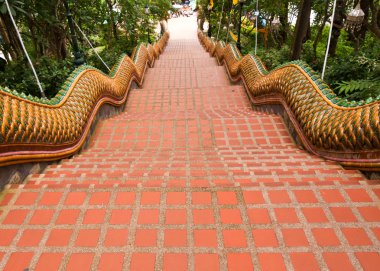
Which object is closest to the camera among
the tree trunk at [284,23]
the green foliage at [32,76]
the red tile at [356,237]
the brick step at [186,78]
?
the red tile at [356,237]

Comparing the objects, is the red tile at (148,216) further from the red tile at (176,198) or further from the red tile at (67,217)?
the red tile at (67,217)

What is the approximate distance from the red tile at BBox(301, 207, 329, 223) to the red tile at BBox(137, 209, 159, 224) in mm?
953

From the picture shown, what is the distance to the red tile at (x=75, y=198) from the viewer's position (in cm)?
186

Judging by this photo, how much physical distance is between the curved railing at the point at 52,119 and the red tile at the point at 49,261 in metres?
1.11

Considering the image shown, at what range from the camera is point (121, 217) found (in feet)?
5.67

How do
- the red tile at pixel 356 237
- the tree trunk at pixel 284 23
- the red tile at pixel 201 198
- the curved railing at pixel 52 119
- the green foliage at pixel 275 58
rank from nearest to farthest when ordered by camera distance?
the red tile at pixel 356 237 → the red tile at pixel 201 198 → the curved railing at pixel 52 119 → the green foliage at pixel 275 58 → the tree trunk at pixel 284 23

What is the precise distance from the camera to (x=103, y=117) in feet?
17.1

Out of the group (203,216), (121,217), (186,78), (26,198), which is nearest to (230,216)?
(203,216)

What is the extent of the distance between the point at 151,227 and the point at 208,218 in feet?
1.17

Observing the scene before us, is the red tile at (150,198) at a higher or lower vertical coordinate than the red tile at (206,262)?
higher

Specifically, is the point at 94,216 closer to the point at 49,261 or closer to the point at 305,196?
the point at 49,261

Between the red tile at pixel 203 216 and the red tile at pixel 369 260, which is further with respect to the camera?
the red tile at pixel 203 216

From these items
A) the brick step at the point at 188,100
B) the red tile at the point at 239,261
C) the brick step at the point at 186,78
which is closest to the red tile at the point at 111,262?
the red tile at the point at 239,261

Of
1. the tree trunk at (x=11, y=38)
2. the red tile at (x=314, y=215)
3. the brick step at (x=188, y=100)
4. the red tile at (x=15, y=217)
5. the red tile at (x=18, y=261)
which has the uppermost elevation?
the tree trunk at (x=11, y=38)
